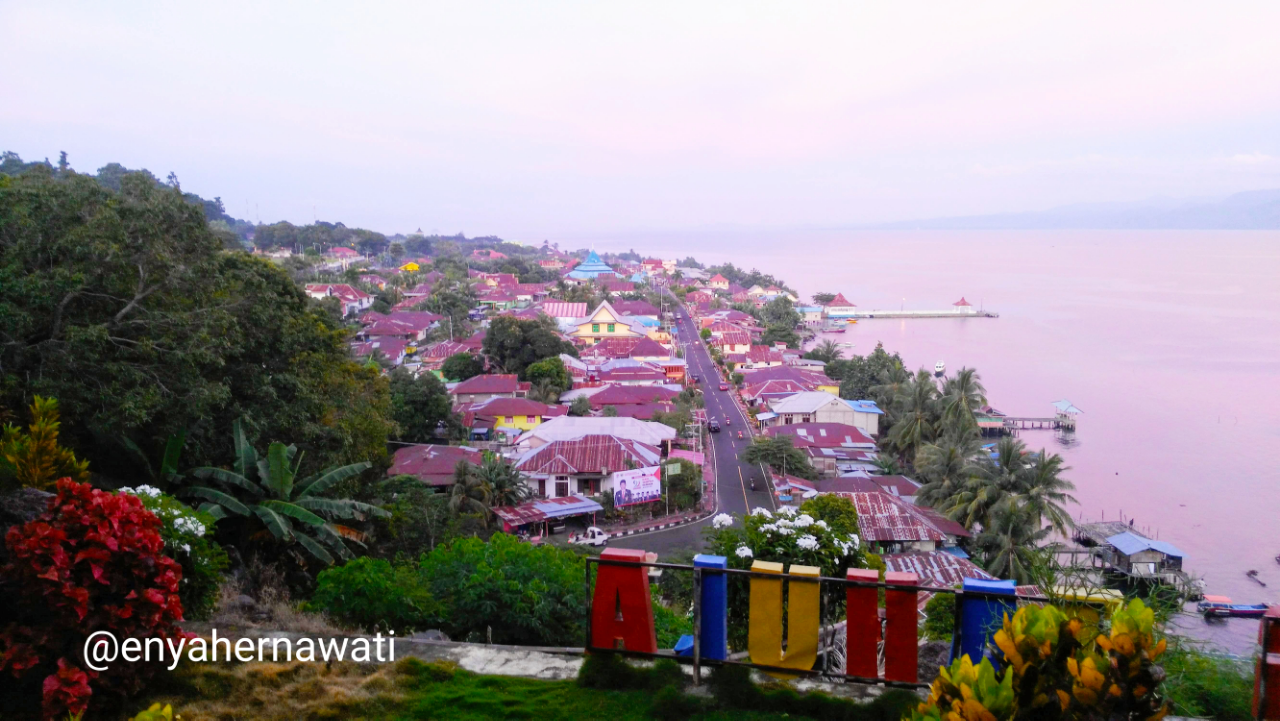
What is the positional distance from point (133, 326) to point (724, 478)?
1197 centimetres

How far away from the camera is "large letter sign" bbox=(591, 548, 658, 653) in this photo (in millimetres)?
3354

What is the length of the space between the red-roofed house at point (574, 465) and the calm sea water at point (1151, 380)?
8954 mm

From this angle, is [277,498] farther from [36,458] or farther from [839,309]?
[839,309]

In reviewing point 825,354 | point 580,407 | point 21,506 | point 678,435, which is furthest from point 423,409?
point 825,354

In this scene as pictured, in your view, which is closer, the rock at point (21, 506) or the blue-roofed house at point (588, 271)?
the rock at point (21, 506)

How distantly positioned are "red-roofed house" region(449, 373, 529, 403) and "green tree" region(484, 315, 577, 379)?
8.45ft

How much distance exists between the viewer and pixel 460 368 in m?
25.0

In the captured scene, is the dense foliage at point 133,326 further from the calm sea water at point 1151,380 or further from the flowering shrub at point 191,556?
the calm sea water at point 1151,380

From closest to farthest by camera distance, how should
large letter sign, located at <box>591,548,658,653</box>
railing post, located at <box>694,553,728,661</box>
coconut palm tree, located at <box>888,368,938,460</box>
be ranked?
railing post, located at <box>694,553,728,661</box> → large letter sign, located at <box>591,548,658,653</box> → coconut palm tree, located at <box>888,368,938,460</box>

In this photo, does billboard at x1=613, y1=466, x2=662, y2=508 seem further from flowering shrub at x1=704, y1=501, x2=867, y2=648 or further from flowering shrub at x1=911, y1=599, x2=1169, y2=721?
flowering shrub at x1=911, y1=599, x2=1169, y2=721

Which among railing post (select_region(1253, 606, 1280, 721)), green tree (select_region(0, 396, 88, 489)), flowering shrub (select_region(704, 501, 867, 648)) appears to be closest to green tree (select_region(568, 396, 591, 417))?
flowering shrub (select_region(704, 501, 867, 648))

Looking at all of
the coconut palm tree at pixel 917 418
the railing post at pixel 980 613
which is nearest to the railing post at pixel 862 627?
the railing post at pixel 980 613

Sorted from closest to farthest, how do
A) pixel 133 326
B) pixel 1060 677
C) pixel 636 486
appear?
1. pixel 1060 677
2. pixel 133 326
3. pixel 636 486

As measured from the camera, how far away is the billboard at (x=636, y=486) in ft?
45.7
